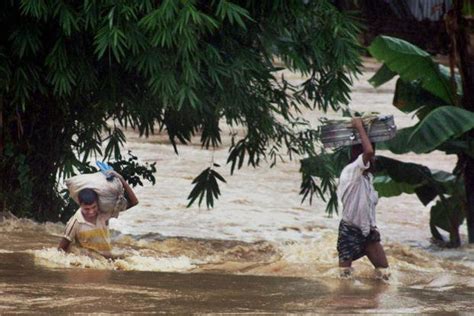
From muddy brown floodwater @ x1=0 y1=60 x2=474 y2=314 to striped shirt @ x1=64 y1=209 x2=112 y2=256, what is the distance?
12cm

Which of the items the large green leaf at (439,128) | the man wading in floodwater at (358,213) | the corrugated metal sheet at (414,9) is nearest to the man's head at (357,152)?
the man wading in floodwater at (358,213)

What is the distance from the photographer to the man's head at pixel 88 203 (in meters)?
9.00

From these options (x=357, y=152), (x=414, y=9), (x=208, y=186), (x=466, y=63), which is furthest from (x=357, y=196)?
(x=414, y=9)

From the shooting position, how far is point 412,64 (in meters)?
12.8

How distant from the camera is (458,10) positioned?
1327 centimetres

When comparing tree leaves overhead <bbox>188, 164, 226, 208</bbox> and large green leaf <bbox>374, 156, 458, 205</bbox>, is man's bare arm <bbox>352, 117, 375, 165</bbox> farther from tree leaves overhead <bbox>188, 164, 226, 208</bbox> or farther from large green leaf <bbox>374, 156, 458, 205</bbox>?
large green leaf <bbox>374, 156, 458, 205</bbox>

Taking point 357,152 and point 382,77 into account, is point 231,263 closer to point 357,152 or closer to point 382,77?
point 357,152

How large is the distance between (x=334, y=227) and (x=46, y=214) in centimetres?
417

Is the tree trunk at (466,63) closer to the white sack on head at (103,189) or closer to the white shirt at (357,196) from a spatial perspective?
the white shirt at (357,196)

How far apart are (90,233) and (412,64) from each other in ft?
16.2

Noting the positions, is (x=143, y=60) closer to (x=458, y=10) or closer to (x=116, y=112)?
(x=116, y=112)

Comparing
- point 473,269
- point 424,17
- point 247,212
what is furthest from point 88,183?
point 424,17

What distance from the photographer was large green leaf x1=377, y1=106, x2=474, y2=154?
11.9 meters

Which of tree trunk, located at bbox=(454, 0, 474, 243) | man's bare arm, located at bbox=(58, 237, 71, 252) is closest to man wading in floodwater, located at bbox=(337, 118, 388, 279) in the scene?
man's bare arm, located at bbox=(58, 237, 71, 252)
